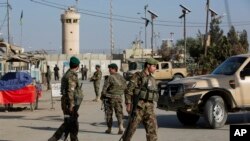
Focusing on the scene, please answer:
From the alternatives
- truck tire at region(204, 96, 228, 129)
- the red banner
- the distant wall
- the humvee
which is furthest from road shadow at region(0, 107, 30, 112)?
the distant wall

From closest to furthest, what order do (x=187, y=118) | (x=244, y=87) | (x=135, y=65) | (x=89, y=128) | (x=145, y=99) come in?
(x=145, y=99)
(x=244, y=87)
(x=89, y=128)
(x=187, y=118)
(x=135, y=65)

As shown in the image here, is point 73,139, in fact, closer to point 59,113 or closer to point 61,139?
point 61,139

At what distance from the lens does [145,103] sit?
33.3 feet

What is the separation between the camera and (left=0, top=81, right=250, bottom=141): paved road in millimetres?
13336

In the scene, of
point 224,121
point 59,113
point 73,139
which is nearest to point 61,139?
point 73,139

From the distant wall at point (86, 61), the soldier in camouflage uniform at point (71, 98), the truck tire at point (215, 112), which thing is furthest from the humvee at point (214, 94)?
the distant wall at point (86, 61)

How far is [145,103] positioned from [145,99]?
7 cm

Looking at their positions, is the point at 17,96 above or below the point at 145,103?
below

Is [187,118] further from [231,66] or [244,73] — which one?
[244,73]

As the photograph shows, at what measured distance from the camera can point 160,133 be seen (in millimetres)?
14055

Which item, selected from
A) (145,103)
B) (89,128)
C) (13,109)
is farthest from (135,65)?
(145,103)

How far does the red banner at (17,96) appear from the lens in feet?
69.5

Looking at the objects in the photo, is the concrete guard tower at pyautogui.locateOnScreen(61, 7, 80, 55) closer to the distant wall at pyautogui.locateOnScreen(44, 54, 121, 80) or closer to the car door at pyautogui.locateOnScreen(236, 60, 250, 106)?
the distant wall at pyautogui.locateOnScreen(44, 54, 121, 80)

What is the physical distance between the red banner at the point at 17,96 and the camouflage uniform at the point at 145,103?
37.8ft
